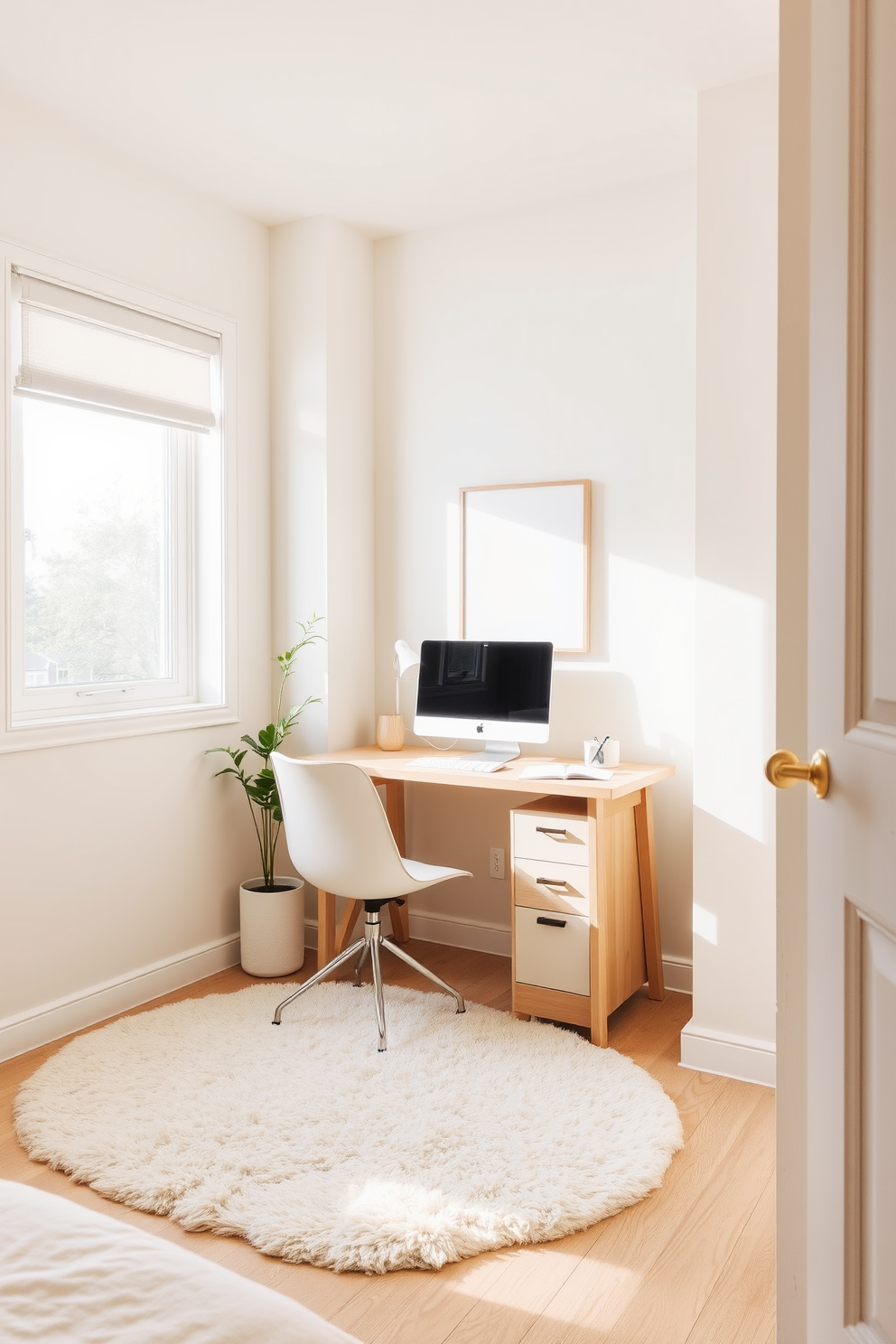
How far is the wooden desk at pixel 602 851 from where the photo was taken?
268 cm

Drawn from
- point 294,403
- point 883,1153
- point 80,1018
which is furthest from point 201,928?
point 883,1153

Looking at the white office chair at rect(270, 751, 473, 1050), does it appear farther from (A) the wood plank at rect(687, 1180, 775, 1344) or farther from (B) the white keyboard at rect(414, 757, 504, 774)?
(A) the wood plank at rect(687, 1180, 775, 1344)

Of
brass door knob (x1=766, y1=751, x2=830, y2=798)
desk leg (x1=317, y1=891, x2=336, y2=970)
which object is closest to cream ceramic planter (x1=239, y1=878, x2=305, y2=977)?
desk leg (x1=317, y1=891, x2=336, y2=970)

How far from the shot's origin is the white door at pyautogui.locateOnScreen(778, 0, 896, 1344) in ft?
2.74

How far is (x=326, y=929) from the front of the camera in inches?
126

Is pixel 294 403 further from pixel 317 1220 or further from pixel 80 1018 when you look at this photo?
pixel 317 1220

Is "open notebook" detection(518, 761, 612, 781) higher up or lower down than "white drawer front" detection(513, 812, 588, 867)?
higher up

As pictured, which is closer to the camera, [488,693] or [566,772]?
[566,772]

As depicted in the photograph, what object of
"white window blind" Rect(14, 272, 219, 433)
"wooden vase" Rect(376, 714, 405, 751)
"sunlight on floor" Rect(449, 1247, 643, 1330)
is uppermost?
"white window blind" Rect(14, 272, 219, 433)

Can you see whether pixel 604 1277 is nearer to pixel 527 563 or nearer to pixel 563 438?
pixel 527 563

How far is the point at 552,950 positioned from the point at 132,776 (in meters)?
1.41

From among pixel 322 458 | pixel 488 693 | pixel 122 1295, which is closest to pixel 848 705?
pixel 122 1295

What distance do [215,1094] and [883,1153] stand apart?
6.25 ft

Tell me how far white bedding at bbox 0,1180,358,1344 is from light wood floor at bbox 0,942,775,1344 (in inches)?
36.7
